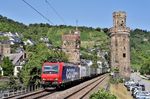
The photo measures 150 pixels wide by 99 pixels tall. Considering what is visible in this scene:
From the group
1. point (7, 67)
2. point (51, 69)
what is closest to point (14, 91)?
point (51, 69)

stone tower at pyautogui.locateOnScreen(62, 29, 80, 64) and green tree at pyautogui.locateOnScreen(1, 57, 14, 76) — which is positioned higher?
stone tower at pyautogui.locateOnScreen(62, 29, 80, 64)

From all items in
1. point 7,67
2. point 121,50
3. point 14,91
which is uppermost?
point 121,50

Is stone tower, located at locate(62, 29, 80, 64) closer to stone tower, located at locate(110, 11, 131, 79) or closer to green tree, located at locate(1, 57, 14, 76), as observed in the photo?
stone tower, located at locate(110, 11, 131, 79)

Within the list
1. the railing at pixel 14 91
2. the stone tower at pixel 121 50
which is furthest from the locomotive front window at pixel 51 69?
the stone tower at pixel 121 50

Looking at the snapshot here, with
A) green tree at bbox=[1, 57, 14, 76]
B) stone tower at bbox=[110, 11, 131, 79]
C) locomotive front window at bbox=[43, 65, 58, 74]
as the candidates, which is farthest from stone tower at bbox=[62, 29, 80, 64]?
locomotive front window at bbox=[43, 65, 58, 74]

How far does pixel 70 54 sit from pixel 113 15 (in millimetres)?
15916

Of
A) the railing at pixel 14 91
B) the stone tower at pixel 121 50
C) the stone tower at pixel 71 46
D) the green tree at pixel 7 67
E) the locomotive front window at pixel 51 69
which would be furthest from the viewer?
the stone tower at pixel 71 46

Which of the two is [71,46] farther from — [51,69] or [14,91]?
[14,91]

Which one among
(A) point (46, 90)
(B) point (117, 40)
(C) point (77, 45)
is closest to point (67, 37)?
(C) point (77, 45)

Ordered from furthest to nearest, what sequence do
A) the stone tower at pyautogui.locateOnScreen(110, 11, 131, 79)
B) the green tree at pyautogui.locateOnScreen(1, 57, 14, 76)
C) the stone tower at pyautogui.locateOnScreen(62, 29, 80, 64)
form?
the stone tower at pyautogui.locateOnScreen(62, 29, 80, 64) → the stone tower at pyautogui.locateOnScreen(110, 11, 131, 79) → the green tree at pyautogui.locateOnScreen(1, 57, 14, 76)

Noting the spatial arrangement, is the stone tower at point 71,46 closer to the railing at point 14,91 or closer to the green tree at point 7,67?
Result: the green tree at point 7,67

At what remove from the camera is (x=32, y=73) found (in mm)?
51938

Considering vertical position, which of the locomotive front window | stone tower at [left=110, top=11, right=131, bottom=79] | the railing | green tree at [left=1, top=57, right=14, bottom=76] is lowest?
the railing

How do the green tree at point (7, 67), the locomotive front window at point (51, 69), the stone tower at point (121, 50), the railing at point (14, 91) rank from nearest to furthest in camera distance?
the railing at point (14, 91) < the locomotive front window at point (51, 69) < the green tree at point (7, 67) < the stone tower at point (121, 50)
